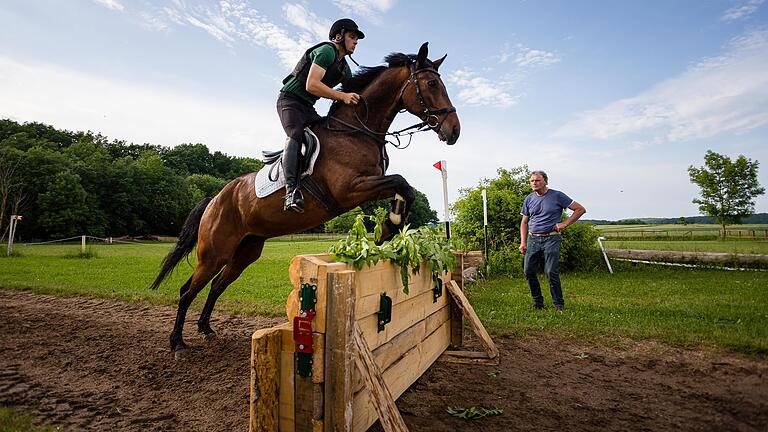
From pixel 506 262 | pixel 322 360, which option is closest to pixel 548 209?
pixel 322 360

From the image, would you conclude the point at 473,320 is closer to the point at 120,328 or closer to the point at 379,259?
the point at 379,259

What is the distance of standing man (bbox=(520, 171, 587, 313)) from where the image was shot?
5.52 metres

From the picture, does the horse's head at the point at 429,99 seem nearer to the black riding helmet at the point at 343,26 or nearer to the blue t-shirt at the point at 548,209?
the black riding helmet at the point at 343,26

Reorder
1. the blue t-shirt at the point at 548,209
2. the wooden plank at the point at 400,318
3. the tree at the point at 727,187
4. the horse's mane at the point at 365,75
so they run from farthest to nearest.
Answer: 1. the tree at the point at 727,187
2. the blue t-shirt at the point at 548,209
3. the horse's mane at the point at 365,75
4. the wooden plank at the point at 400,318

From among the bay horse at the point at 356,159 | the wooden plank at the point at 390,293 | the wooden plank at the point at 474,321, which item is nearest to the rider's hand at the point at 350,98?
Answer: the bay horse at the point at 356,159

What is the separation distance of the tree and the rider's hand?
3836 cm

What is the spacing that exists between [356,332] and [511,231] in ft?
30.7

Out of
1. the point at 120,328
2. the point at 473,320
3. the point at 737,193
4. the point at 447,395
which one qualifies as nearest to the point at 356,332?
the point at 447,395

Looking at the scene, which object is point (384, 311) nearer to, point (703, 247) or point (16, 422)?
point (16, 422)

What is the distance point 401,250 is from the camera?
263 cm

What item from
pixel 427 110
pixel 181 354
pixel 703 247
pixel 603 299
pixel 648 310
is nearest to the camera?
pixel 427 110

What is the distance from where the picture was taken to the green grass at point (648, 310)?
415cm

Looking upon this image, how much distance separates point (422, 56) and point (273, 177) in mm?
1694

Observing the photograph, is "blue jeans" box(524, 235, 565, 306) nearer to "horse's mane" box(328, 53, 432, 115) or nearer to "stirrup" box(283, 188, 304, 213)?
"horse's mane" box(328, 53, 432, 115)
